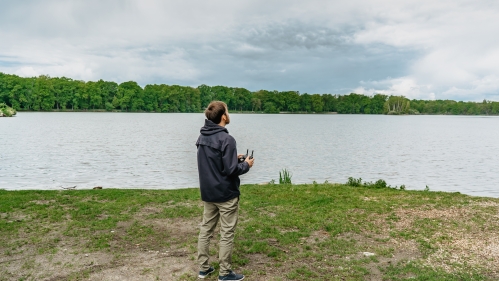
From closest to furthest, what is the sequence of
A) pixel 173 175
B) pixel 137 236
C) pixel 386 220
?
1. pixel 137 236
2. pixel 386 220
3. pixel 173 175

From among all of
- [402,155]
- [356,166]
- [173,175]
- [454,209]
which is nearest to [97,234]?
[454,209]

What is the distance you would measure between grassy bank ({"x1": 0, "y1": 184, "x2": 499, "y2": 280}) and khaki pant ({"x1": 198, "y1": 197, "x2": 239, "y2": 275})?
1.37 feet

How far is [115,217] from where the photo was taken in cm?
972

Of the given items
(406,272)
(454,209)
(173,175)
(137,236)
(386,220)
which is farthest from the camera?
(173,175)

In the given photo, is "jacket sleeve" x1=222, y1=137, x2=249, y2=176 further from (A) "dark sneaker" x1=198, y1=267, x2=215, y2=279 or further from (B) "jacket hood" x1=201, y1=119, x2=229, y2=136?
(A) "dark sneaker" x1=198, y1=267, x2=215, y2=279

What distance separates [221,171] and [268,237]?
3.09 m

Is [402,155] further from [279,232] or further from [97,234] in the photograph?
[97,234]

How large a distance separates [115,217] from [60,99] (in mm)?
151354

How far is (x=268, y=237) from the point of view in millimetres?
8211

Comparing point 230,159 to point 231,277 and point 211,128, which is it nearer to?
point 211,128

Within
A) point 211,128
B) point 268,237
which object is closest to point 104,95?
point 268,237

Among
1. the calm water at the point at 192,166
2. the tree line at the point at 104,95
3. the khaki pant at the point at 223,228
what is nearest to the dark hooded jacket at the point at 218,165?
the khaki pant at the point at 223,228

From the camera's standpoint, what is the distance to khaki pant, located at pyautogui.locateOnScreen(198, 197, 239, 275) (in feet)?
19.2

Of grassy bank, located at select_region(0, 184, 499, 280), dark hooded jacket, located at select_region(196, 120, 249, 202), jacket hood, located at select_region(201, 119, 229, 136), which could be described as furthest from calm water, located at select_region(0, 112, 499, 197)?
jacket hood, located at select_region(201, 119, 229, 136)
